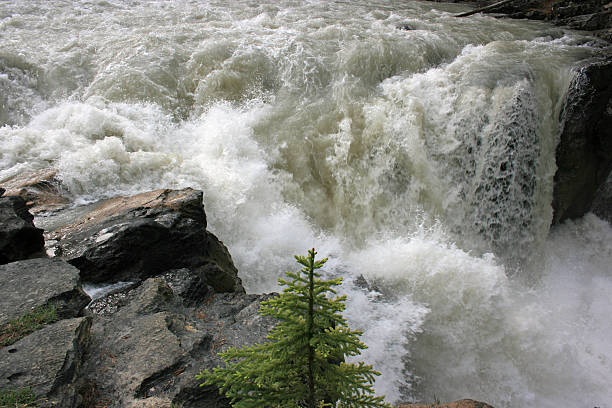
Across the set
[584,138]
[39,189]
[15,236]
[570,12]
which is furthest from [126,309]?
[570,12]

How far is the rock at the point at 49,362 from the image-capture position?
2.42m

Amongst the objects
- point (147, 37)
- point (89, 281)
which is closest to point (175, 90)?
point (147, 37)

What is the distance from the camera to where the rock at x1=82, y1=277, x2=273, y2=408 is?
2.77m

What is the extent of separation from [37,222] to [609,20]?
44.9 feet

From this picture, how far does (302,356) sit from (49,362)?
1736 mm

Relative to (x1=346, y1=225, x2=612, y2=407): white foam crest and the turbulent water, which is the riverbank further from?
(x1=346, y1=225, x2=612, y2=407): white foam crest

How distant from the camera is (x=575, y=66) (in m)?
7.25

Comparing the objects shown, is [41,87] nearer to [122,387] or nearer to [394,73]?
[394,73]

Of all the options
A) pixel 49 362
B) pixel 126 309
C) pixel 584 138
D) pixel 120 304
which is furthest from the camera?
pixel 584 138

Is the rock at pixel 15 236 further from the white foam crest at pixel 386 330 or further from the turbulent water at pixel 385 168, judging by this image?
the white foam crest at pixel 386 330

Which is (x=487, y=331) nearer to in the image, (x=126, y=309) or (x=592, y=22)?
(x=126, y=309)

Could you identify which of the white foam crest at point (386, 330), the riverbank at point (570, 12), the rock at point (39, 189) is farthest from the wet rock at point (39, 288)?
the riverbank at point (570, 12)

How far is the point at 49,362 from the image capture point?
102 inches

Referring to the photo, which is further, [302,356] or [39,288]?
[39,288]
